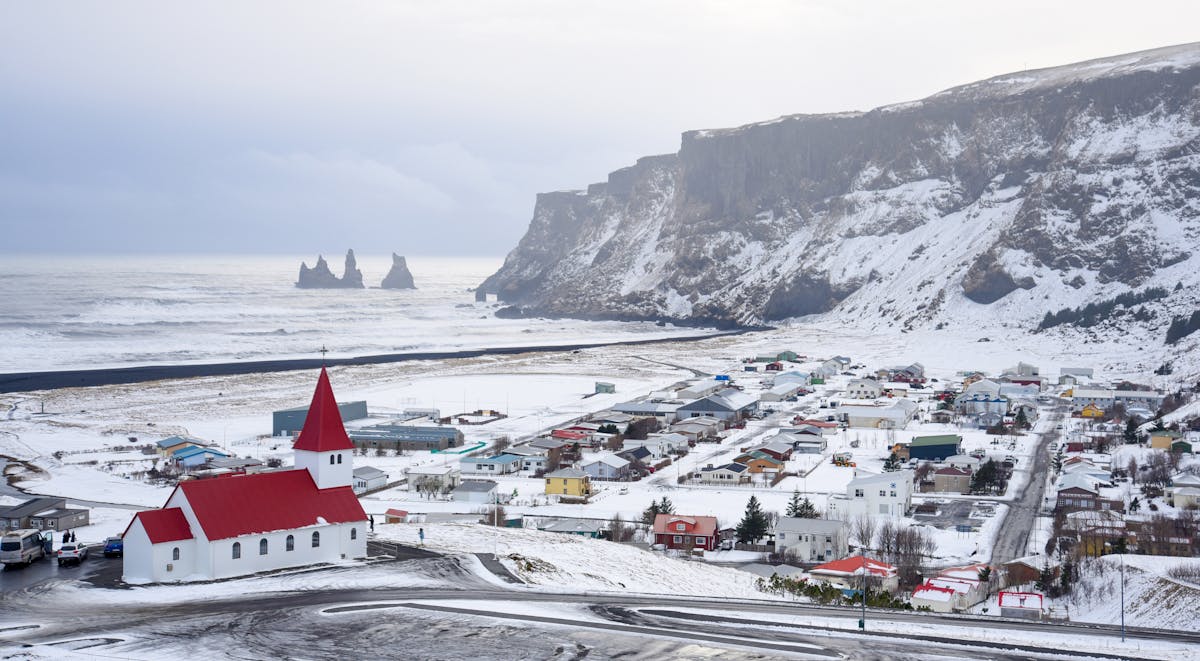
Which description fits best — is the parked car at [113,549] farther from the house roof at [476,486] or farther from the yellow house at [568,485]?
the yellow house at [568,485]

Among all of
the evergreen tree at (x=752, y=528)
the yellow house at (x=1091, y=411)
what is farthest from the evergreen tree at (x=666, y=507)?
the yellow house at (x=1091, y=411)

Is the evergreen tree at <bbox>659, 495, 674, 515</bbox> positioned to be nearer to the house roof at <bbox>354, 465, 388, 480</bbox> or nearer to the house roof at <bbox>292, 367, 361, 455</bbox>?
the house roof at <bbox>354, 465, 388, 480</bbox>

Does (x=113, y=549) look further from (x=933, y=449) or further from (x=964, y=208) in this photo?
(x=964, y=208)

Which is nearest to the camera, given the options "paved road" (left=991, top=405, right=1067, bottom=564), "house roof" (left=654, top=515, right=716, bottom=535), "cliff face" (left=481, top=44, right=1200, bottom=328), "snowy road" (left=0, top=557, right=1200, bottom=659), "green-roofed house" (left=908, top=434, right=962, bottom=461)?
"snowy road" (left=0, top=557, right=1200, bottom=659)

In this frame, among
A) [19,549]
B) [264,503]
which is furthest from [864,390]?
[19,549]

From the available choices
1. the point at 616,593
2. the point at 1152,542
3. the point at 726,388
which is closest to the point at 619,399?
the point at 726,388

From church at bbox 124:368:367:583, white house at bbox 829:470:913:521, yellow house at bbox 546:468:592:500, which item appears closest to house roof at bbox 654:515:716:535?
white house at bbox 829:470:913:521

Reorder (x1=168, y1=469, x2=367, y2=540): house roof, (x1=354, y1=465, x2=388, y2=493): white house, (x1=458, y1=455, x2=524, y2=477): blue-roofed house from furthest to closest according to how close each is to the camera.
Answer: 1. (x1=458, y1=455, x2=524, y2=477): blue-roofed house
2. (x1=354, y1=465, x2=388, y2=493): white house
3. (x1=168, y1=469, x2=367, y2=540): house roof

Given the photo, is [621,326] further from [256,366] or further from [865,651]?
[865,651]
